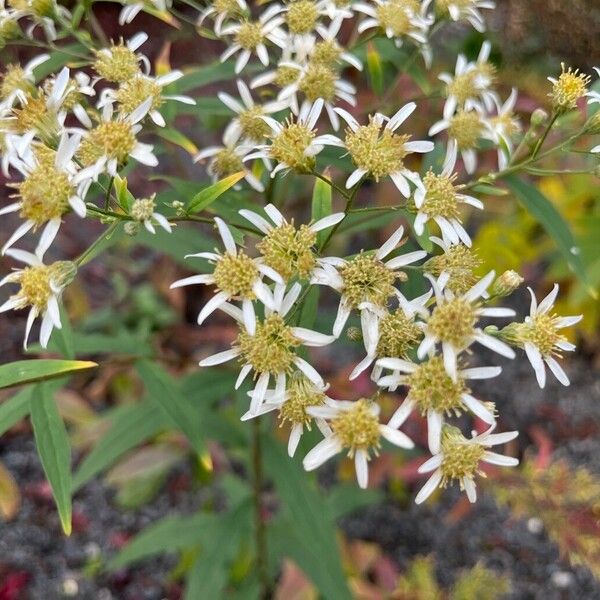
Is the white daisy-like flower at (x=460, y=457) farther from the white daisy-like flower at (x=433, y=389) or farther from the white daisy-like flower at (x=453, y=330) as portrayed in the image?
the white daisy-like flower at (x=453, y=330)

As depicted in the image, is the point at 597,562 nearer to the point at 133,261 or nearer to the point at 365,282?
the point at 365,282

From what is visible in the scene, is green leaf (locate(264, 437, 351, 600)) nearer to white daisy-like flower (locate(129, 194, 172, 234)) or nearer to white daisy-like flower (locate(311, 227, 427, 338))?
white daisy-like flower (locate(311, 227, 427, 338))

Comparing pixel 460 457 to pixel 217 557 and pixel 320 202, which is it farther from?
pixel 217 557

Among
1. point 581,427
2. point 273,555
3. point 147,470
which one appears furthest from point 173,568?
point 581,427

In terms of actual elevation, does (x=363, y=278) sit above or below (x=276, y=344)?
above

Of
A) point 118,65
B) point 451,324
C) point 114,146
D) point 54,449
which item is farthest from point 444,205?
point 54,449

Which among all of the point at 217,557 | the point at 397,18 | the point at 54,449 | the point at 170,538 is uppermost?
the point at 397,18
